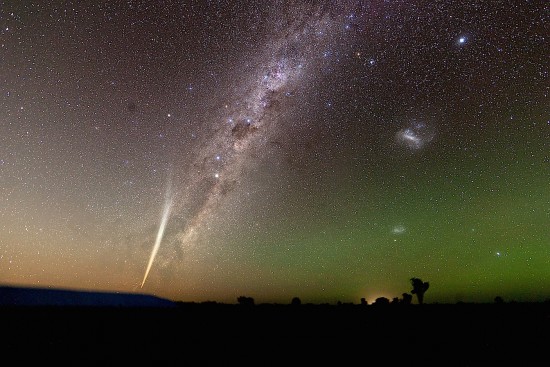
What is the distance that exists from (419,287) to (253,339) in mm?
23165

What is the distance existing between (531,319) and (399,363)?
7972mm

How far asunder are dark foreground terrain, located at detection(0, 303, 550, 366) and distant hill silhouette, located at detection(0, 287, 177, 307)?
0.81 ft

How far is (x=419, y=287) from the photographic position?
26.9 m

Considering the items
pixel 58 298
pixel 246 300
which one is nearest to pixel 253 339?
pixel 58 298

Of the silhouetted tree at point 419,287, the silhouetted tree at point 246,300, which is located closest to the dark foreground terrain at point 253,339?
the silhouetted tree at point 246,300

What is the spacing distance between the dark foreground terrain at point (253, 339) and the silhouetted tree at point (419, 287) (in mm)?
16668

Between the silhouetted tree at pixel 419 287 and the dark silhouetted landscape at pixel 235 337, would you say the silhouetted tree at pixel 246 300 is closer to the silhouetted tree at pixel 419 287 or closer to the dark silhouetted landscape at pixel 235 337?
the dark silhouetted landscape at pixel 235 337

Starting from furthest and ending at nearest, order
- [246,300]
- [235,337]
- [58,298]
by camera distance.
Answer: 1. [246,300]
2. [235,337]
3. [58,298]

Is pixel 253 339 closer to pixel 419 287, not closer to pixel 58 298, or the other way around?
pixel 58 298

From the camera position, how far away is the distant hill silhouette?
6.04m

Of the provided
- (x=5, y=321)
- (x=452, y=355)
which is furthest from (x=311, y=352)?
(x=5, y=321)

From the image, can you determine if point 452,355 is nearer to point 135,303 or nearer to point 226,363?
point 226,363

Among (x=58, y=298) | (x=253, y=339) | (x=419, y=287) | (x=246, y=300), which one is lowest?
(x=253, y=339)

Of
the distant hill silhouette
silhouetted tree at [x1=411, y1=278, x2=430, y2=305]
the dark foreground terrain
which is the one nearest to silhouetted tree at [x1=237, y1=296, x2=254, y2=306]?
the dark foreground terrain
